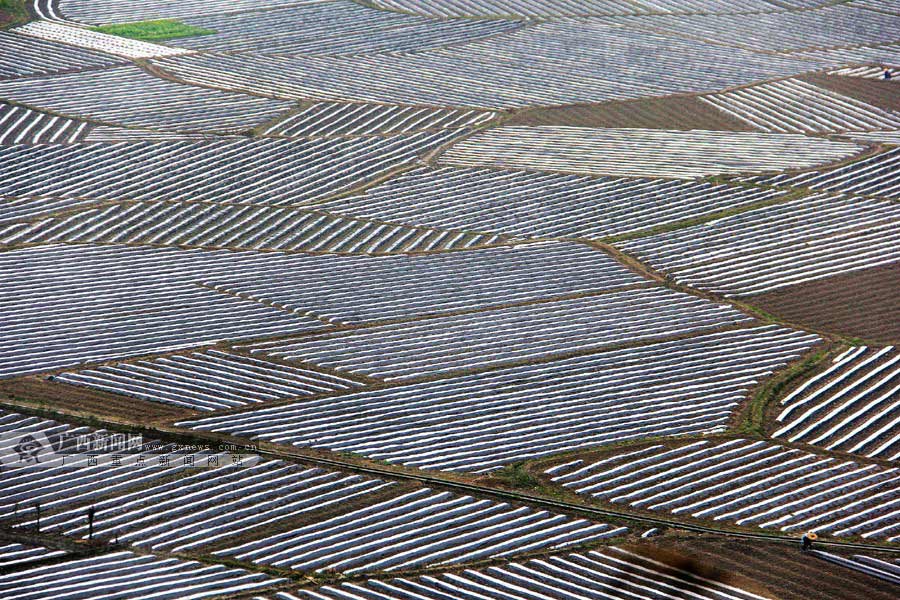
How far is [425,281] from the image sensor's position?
990 inches

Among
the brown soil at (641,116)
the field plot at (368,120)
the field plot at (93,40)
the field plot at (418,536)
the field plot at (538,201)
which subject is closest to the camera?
the field plot at (418,536)

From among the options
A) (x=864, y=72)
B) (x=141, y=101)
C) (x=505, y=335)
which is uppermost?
(x=864, y=72)

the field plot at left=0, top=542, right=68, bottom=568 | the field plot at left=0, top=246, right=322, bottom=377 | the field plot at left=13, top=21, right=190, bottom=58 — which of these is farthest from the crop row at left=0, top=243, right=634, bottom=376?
the field plot at left=13, top=21, right=190, bottom=58

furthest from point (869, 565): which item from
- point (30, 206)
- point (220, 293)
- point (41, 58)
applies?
point (41, 58)

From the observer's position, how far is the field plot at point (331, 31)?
4031cm

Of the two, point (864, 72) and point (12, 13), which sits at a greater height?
point (12, 13)

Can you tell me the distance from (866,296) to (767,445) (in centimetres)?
711

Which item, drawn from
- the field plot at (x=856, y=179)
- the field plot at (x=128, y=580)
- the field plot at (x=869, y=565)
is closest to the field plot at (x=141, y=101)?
the field plot at (x=856, y=179)

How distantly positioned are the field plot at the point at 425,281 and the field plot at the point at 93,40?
17130mm

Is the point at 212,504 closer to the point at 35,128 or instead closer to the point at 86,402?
the point at 86,402

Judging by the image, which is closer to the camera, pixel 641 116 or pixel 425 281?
pixel 425 281

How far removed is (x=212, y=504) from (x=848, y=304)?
14.6 metres

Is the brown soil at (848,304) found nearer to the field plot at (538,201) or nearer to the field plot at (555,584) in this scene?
the field plot at (538,201)

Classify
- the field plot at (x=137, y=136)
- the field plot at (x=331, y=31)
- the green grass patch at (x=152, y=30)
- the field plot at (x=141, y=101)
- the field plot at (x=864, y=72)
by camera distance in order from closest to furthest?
the field plot at (x=137, y=136) < the field plot at (x=141, y=101) < the field plot at (x=864, y=72) < the field plot at (x=331, y=31) < the green grass patch at (x=152, y=30)
